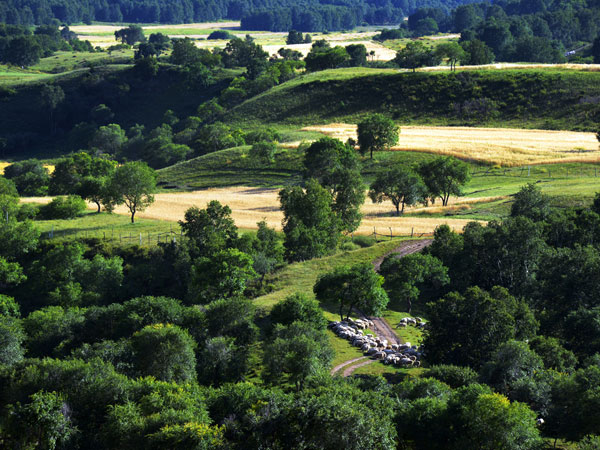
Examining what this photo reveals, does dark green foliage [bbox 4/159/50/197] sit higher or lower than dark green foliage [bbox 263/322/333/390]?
lower

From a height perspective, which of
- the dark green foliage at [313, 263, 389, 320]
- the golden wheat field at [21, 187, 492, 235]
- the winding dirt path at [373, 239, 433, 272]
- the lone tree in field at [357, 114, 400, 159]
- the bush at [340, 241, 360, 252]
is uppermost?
the lone tree in field at [357, 114, 400, 159]

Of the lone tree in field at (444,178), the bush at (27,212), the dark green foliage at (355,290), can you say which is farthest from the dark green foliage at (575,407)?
the bush at (27,212)

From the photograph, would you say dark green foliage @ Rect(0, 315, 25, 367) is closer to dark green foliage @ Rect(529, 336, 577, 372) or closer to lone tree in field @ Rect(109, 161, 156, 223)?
lone tree in field @ Rect(109, 161, 156, 223)

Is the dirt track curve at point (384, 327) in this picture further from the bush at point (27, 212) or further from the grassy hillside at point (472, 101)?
the grassy hillside at point (472, 101)

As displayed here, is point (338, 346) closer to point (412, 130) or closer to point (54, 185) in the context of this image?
point (54, 185)

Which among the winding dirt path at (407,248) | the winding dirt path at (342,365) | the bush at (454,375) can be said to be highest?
the bush at (454,375)

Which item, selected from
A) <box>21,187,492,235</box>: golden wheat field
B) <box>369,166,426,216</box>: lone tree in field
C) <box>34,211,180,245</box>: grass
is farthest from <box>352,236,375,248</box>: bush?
<box>34,211,180,245</box>: grass
